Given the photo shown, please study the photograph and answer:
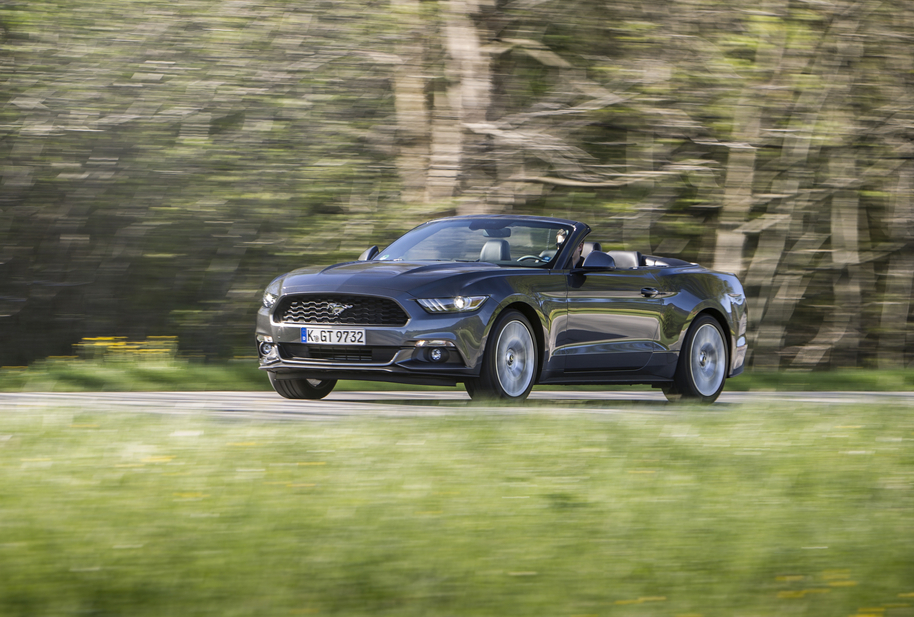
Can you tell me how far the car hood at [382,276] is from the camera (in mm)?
9125

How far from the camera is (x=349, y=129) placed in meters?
16.4

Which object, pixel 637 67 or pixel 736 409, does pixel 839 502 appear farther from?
pixel 637 67

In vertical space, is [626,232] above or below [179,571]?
above

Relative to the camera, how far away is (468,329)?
9.04 m

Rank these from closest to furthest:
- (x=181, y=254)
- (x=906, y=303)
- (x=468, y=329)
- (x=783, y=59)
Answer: (x=468, y=329) → (x=181, y=254) → (x=783, y=59) → (x=906, y=303)

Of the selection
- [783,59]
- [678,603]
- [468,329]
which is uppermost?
[783,59]

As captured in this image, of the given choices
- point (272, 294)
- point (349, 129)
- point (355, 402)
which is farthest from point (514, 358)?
point (349, 129)

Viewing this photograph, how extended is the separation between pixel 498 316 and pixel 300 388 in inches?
77.0

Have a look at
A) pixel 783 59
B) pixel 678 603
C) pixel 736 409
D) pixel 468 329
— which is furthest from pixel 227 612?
pixel 783 59

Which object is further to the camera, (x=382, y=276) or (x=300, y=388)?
(x=300, y=388)

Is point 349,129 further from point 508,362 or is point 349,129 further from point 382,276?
point 508,362

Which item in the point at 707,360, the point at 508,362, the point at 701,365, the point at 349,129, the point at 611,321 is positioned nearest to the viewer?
the point at 508,362

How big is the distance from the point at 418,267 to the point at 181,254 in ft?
24.3

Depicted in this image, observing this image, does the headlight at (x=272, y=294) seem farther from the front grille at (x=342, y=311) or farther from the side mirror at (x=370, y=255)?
the side mirror at (x=370, y=255)
